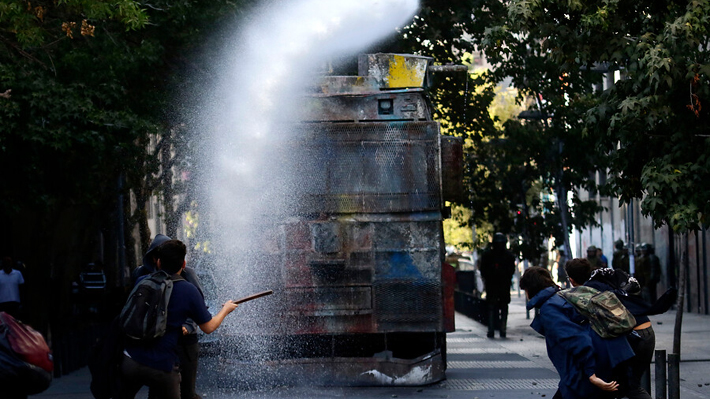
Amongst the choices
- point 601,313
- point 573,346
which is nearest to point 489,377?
point 601,313

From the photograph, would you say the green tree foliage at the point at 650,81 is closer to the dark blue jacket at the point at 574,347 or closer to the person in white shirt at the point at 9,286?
the dark blue jacket at the point at 574,347

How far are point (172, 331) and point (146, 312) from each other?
0.23m

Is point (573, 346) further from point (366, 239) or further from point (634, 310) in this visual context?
point (366, 239)

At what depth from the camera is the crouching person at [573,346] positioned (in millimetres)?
→ 6055

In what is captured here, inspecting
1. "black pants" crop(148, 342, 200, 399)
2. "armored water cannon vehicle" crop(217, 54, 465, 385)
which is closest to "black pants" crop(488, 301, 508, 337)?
"armored water cannon vehicle" crop(217, 54, 465, 385)

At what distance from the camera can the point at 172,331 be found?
20.0 feet

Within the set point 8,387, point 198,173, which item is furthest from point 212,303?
point 8,387

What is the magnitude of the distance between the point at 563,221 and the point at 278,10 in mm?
7675

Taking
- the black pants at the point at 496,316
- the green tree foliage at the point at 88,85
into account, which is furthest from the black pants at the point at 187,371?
the black pants at the point at 496,316

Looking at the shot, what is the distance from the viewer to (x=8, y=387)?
532 centimetres

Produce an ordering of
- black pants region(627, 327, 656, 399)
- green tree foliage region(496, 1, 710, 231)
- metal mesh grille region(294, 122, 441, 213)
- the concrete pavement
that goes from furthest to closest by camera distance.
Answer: metal mesh grille region(294, 122, 441, 213) → the concrete pavement → green tree foliage region(496, 1, 710, 231) → black pants region(627, 327, 656, 399)

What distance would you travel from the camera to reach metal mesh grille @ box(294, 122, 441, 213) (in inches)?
427

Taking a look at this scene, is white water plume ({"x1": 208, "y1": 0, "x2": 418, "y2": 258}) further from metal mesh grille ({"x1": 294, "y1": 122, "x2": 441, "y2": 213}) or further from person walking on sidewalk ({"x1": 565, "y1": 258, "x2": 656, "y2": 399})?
person walking on sidewalk ({"x1": 565, "y1": 258, "x2": 656, "y2": 399})

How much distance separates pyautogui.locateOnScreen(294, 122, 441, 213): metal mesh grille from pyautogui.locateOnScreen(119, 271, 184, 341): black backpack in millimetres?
4864
